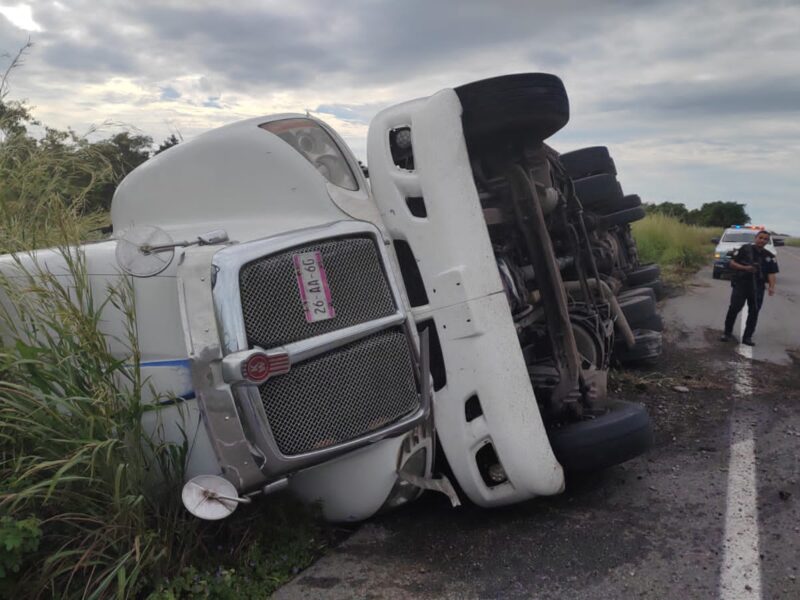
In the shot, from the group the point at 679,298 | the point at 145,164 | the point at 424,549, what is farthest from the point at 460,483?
the point at 679,298

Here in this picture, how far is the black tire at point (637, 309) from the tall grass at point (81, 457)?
4.26 metres

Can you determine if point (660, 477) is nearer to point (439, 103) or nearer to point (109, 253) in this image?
point (439, 103)

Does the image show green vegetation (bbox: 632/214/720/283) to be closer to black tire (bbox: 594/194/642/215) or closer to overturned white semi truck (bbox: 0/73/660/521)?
black tire (bbox: 594/194/642/215)

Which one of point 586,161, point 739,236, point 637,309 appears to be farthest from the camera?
point 739,236

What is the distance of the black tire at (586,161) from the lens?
6.39 metres

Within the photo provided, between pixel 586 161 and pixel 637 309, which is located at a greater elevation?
pixel 586 161

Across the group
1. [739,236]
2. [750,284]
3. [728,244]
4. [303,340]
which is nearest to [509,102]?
[303,340]

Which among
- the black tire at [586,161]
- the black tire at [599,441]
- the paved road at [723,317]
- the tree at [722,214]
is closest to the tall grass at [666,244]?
the paved road at [723,317]

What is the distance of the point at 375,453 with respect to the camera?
2.85 meters

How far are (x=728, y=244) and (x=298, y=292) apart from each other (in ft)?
51.5

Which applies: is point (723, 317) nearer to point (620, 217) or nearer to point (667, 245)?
point (620, 217)

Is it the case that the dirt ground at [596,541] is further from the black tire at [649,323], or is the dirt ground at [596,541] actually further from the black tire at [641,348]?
the black tire at [649,323]

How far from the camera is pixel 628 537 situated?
2.96 meters

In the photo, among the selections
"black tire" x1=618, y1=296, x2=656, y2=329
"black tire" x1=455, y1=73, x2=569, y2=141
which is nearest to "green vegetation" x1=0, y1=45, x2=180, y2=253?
"black tire" x1=455, y1=73, x2=569, y2=141
